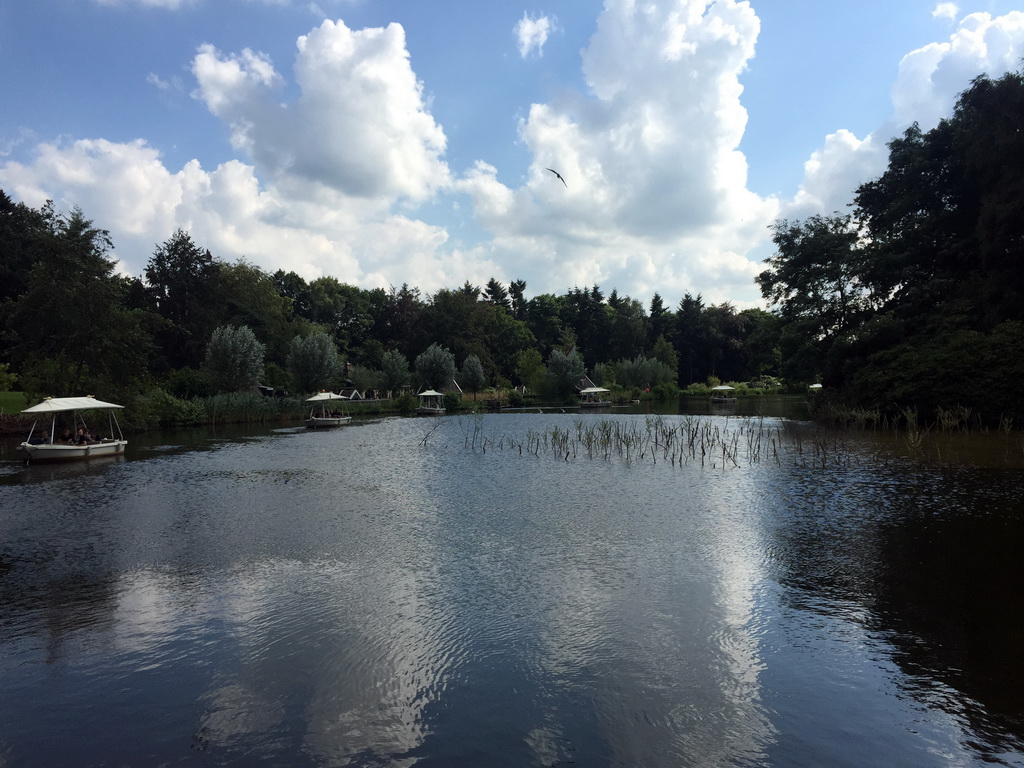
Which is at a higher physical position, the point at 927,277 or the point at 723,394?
the point at 927,277

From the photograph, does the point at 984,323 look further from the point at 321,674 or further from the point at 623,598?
the point at 321,674

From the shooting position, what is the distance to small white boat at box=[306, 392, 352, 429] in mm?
43625

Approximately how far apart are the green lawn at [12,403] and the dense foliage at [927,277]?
4831cm

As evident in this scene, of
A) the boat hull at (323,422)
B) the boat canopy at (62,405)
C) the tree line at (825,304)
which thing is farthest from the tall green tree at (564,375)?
the boat canopy at (62,405)

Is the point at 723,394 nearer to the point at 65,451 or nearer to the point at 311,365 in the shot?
the point at 311,365

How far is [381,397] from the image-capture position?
67812 millimetres

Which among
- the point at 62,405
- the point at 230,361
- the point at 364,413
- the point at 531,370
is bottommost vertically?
the point at 364,413

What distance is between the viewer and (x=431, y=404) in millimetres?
59062

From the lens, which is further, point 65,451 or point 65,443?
point 65,443

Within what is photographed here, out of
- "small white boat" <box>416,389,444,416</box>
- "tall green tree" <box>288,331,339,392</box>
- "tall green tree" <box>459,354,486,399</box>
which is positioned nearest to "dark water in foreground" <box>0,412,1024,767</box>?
"small white boat" <box>416,389,444,416</box>

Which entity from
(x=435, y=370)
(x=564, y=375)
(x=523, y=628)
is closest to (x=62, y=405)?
(x=523, y=628)

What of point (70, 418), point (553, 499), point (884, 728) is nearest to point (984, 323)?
point (553, 499)

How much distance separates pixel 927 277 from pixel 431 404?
3965 centimetres

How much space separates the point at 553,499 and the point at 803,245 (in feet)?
114
